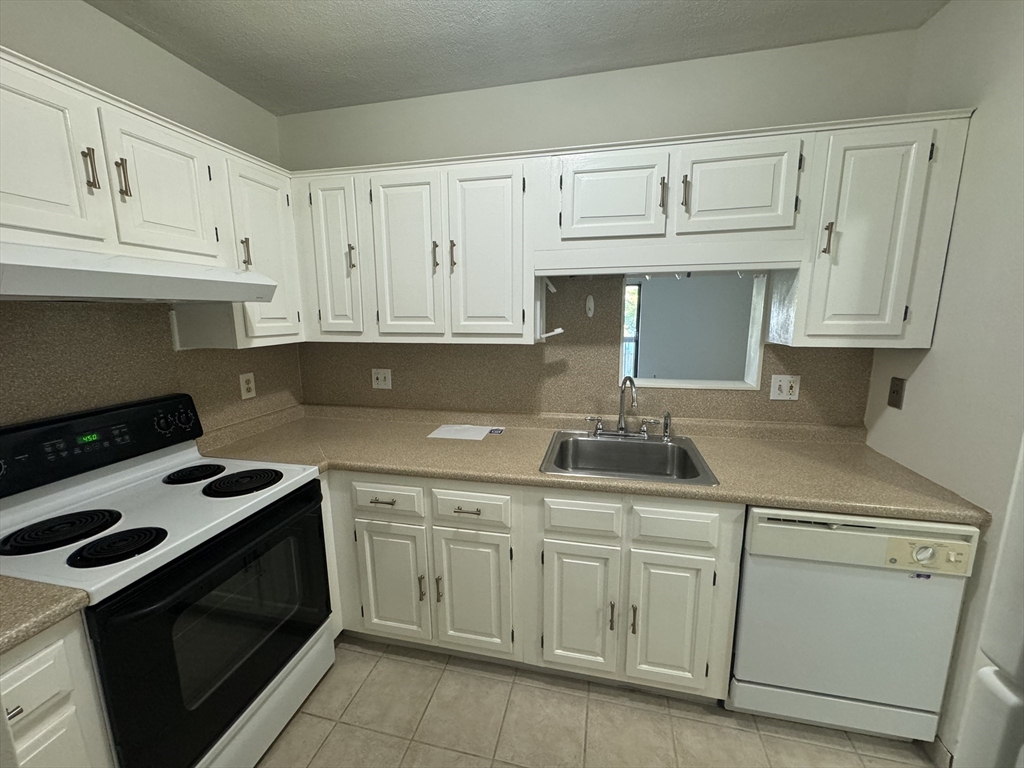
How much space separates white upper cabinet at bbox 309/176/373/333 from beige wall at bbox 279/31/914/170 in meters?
0.37

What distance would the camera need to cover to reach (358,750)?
4.77 ft

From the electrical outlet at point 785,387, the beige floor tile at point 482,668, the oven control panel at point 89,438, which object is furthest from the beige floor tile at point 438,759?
the electrical outlet at point 785,387

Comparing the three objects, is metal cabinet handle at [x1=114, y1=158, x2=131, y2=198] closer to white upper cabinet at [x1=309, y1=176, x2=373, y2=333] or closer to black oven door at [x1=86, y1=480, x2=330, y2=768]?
white upper cabinet at [x1=309, y1=176, x2=373, y2=333]

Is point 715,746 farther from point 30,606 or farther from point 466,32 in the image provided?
point 466,32

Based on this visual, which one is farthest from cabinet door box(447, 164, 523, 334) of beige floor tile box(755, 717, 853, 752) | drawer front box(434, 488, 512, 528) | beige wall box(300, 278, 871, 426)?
beige floor tile box(755, 717, 853, 752)

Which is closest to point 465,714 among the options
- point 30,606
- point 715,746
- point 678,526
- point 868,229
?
point 715,746

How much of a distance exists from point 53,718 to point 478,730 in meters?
1.19

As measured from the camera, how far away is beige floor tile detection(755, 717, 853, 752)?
1.46 m

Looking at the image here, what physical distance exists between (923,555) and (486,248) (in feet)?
5.86

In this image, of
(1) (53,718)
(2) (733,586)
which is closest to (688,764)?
Answer: (2) (733,586)

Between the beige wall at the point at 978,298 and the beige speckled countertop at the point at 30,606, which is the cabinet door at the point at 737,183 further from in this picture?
the beige speckled countertop at the point at 30,606

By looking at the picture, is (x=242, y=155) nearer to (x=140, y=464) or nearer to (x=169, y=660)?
(x=140, y=464)

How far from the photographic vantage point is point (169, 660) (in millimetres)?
1072

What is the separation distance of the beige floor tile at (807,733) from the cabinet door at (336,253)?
88.7 inches
